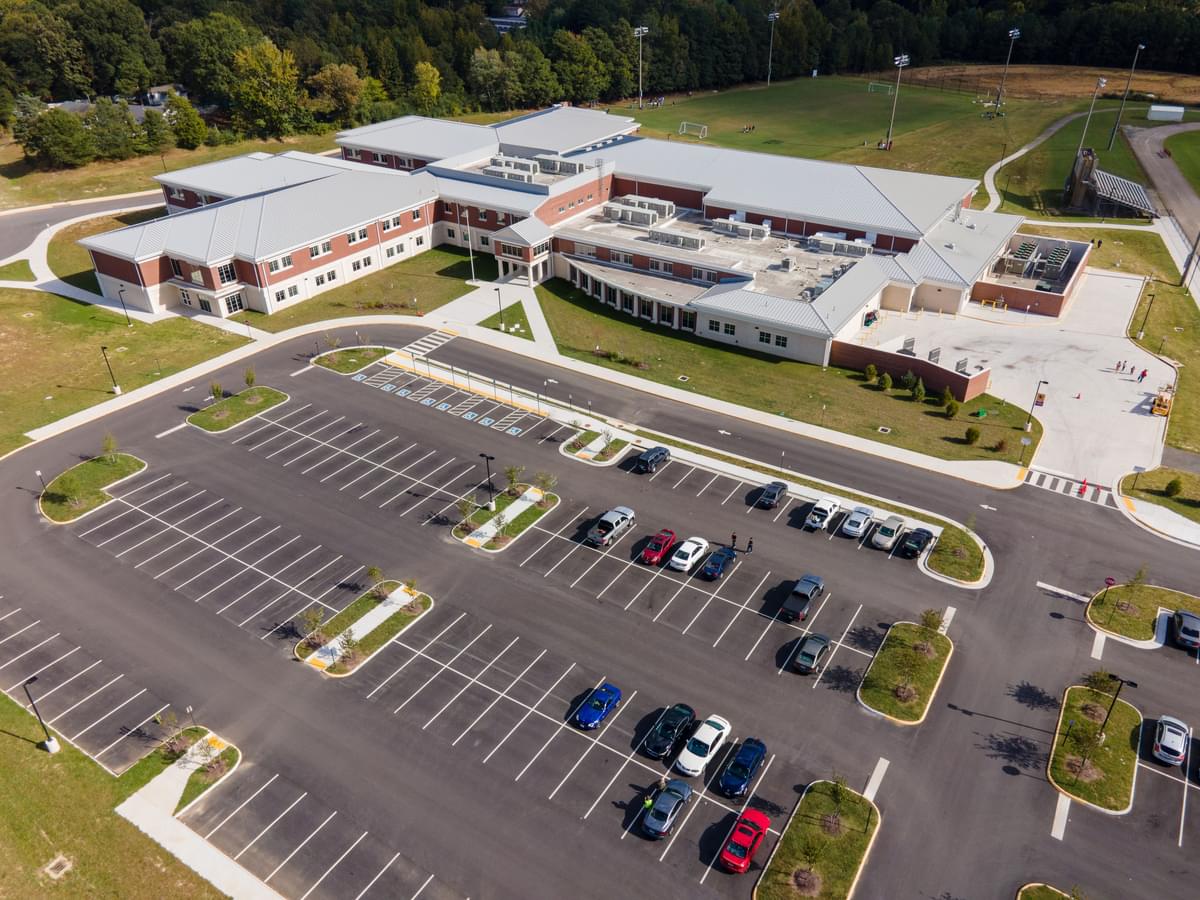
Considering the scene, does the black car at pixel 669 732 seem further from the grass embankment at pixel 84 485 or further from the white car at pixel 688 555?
the grass embankment at pixel 84 485

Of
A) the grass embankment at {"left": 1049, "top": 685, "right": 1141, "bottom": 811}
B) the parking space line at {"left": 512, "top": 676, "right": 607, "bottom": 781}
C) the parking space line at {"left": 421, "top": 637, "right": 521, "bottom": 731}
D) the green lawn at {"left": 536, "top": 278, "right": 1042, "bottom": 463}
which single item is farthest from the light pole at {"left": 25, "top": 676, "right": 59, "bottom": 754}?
the green lawn at {"left": 536, "top": 278, "right": 1042, "bottom": 463}

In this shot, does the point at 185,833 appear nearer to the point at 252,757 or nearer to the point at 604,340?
the point at 252,757

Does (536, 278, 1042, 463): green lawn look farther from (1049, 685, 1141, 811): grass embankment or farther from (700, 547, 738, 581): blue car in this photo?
(1049, 685, 1141, 811): grass embankment

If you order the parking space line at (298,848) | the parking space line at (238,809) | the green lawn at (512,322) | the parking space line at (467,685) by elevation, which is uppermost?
the green lawn at (512,322)

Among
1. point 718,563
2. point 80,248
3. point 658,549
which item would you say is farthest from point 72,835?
point 80,248

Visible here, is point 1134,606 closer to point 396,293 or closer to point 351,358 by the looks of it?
point 351,358

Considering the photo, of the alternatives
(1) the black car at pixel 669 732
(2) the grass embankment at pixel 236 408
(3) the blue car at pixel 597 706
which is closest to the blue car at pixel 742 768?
(1) the black car at pixel 669 732
